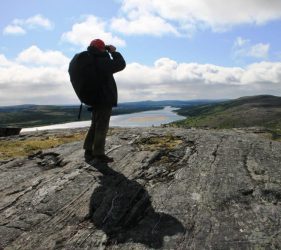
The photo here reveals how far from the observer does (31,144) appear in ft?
64.8

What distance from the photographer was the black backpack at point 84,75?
1282cm

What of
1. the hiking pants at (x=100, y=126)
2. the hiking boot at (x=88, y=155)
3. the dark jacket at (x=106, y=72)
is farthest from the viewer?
the hiking boot at (x=88, y=155)

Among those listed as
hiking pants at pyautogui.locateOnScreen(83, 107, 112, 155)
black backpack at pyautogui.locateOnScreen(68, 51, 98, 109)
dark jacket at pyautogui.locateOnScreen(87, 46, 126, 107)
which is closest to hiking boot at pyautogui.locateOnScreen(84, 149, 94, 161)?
hiking pants at pyautogui.locateOnScreen(83, 107, 112, 155)

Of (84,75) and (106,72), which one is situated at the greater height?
→ (106,72)

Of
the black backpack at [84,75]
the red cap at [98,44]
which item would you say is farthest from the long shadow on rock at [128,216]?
the red cap at [98,44]

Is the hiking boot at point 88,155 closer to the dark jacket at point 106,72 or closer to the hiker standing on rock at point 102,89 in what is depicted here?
the hiker standing on rock at point 102,89

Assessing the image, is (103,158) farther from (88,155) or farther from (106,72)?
(106,72)

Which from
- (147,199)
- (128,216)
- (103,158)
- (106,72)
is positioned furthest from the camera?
(103,158)

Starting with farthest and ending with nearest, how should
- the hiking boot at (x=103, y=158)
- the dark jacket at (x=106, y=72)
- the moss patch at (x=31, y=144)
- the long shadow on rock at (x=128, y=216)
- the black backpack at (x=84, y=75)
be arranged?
the moss patch at (x=31, y=144), the hiking boot at (x=103, y=158), the dark jacket at (x=106, y=72), the black backpack at (x=84, y=75), the long shadow on rock at (x=128, y=216)

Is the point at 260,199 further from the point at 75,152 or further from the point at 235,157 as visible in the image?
the point at 75,152

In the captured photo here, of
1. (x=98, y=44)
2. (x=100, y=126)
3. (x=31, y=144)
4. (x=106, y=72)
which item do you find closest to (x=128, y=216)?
(x=100, y=126)

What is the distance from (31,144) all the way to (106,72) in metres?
8.78

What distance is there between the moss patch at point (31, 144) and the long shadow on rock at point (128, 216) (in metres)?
7.73

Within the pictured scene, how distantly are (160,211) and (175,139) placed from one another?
8.29m
